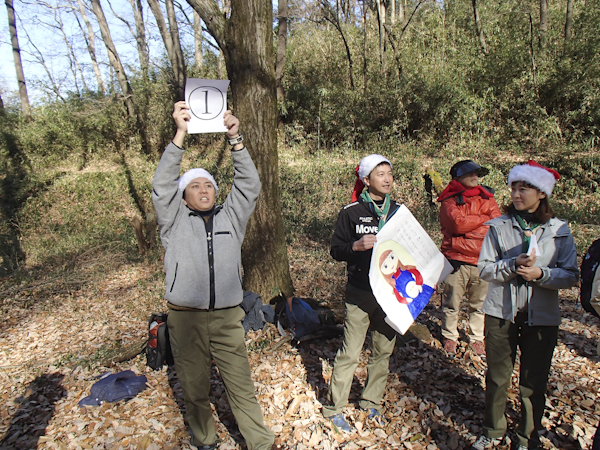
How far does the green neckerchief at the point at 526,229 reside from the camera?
8.68 ft

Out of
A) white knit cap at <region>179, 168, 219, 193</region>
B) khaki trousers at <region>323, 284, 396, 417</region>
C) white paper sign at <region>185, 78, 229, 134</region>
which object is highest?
white paper sign at <region>185, 78, 229, 134</region>

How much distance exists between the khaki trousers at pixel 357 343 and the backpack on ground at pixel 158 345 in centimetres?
177

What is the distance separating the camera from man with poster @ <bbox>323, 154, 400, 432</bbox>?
3002mm

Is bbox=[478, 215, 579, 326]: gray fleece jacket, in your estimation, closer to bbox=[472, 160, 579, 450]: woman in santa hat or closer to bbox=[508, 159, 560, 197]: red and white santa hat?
bbox=[472, 160, 579, 450]: woman in santa hat

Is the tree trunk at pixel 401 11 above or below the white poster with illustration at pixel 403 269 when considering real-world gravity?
above

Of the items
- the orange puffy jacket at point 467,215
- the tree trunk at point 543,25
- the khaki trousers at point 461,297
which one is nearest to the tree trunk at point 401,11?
the tree trunk at point 543,25

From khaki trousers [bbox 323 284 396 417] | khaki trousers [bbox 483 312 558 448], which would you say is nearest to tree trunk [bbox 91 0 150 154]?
khaki trousers [bbox 323 284 396 417]

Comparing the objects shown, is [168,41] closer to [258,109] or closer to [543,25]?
[258,109]

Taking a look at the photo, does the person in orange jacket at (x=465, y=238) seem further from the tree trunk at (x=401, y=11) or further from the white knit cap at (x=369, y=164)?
the tree trunk at (x=401, y=11)

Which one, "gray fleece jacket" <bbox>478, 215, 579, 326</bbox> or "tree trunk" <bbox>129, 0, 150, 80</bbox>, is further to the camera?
"tree trunk" <bbox>129, 0, 150, 80</bbox>

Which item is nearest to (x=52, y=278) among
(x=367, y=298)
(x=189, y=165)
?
(x=367, y=298)

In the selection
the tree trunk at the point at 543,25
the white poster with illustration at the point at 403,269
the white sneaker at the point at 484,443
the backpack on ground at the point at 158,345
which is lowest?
the white sneaker at the point at 484,443

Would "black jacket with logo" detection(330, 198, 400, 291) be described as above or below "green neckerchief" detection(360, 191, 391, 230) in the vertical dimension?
below

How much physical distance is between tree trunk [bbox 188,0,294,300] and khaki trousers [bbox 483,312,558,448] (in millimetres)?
2827
